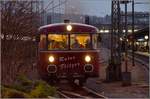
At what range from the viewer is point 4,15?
1472 centimetres

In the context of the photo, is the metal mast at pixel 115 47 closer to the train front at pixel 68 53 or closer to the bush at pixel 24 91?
the train front at pixel 68 53

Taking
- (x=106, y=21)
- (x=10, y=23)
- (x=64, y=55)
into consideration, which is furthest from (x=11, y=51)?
(x=106, y=21)

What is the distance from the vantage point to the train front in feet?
63.2

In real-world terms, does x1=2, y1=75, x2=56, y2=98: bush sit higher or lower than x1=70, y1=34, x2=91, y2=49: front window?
lower

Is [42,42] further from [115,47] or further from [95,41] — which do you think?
[115,47]

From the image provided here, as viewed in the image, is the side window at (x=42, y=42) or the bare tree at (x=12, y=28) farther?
the side window at (x=42, y=42)

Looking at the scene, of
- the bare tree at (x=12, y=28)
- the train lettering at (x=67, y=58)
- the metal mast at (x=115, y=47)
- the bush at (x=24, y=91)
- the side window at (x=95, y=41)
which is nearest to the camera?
the bush at (x=24, y=91)

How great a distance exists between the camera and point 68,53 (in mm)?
19188

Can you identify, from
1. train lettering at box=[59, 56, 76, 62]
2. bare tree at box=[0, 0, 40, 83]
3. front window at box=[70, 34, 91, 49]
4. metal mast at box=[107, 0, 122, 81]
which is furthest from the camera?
metal mast at box=[107, 0, 122, 81]

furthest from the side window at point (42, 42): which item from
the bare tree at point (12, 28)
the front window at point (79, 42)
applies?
the bare tree at point (12, 28)

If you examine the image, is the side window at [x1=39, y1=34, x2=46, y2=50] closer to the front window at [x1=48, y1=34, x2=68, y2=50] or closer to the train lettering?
the front window at [x1=48, y1=34, x2=68, y2=50]

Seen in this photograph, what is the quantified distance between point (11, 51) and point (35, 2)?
273 cm

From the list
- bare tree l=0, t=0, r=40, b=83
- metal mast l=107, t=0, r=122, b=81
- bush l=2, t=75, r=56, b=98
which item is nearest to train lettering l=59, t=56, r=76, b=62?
bare tree l=0, t=0, r=40, b=83

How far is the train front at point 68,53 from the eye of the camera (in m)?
19.3
